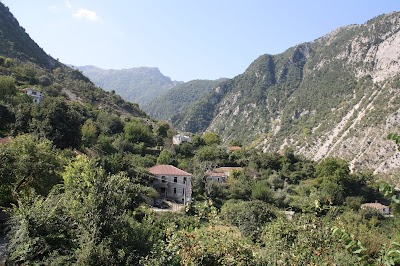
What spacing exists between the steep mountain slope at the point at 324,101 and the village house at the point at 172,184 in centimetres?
5854

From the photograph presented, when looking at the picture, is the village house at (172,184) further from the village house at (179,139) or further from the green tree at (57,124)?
the village house at (179,139)

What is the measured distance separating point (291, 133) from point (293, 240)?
13152cm

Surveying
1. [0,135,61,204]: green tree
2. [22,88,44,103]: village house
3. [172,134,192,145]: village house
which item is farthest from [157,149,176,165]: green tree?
[0,135,61,204]: green tree

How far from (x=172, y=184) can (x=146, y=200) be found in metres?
7.51

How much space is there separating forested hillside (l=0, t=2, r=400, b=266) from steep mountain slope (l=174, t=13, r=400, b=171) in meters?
43.4

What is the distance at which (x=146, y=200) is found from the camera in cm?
4000

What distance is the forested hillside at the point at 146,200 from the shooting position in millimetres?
8273

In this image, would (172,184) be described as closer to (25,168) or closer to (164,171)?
→ (164,171)

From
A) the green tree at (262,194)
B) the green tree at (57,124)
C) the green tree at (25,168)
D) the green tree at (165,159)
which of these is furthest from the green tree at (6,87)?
the green tree at (262,194)

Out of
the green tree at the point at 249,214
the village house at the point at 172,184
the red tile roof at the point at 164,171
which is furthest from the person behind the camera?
the red tile roof at the point at 164,171

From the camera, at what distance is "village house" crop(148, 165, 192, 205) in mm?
46656

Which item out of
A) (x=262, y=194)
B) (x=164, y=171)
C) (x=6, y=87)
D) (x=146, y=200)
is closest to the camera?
(x=146, y=200)

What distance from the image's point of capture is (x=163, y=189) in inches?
1855

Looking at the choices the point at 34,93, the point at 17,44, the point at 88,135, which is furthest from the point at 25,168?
the point at 17,44
